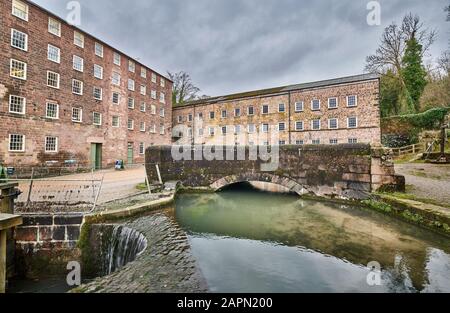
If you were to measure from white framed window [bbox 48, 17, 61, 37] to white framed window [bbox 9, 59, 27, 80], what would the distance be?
371 cm

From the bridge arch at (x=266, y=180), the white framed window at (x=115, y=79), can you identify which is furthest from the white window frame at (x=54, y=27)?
the bridge arch at (x=266, y=180)

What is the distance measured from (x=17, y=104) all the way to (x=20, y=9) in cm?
650

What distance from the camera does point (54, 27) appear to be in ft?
55.1

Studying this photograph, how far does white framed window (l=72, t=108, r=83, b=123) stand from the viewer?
18.2 m

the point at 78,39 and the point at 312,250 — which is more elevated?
the point at 78,39

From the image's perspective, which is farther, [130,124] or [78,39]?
[130,124]

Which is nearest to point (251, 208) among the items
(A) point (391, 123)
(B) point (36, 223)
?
(B) point (36, 223)

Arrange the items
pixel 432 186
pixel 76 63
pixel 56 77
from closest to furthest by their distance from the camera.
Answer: pixel 432 186 < pixel 56 77 < pixel 76 63

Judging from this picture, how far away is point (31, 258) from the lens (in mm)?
5461

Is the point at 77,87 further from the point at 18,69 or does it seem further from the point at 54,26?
the point at 54,26

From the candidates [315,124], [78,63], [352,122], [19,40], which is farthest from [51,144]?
[352,122]

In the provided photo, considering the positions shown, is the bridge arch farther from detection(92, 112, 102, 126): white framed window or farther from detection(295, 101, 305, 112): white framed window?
detection(295, 101, 305, 112): white framed window

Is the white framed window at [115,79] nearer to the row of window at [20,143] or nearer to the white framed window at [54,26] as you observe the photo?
the white framed window at [54,26]

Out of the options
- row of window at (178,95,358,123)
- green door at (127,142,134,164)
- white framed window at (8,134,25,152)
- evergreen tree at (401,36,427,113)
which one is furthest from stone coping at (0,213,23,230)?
evergreen tree at (401,36,427,113)
